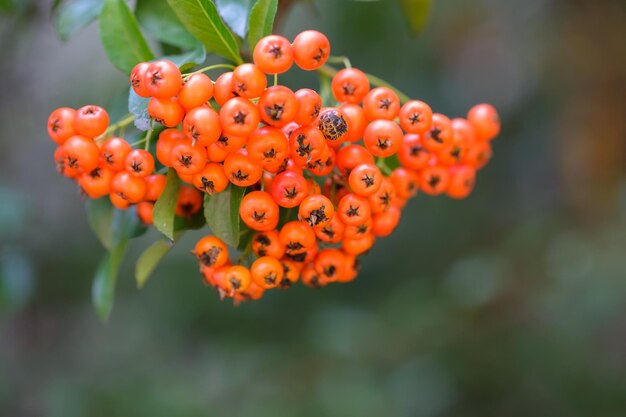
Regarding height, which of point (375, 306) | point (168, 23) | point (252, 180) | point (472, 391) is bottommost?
point (472, 391)

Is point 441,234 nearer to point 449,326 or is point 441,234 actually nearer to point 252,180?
point 449,326

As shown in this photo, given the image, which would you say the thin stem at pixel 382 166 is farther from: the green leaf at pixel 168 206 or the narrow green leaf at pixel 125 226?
the narrow green leaf at pixel 125 226

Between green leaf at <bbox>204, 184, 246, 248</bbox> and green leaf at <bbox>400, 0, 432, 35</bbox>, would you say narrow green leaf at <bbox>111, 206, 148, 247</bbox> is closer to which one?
green leaf at <bbox>204, 184, 246, 248</bbox>

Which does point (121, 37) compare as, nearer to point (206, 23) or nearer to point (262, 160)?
point (206, 23)

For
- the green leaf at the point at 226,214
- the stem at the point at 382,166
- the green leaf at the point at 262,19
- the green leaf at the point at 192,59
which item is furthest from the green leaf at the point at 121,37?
the stem at the point at 382,166

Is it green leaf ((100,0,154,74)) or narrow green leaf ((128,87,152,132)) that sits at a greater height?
green leaf ((100,0,154,74))

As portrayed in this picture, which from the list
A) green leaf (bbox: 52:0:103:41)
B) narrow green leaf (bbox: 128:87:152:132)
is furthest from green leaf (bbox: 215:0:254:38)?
green leaf (bbox: 52:0:103:41)

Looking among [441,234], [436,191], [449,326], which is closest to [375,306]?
[449,326]
